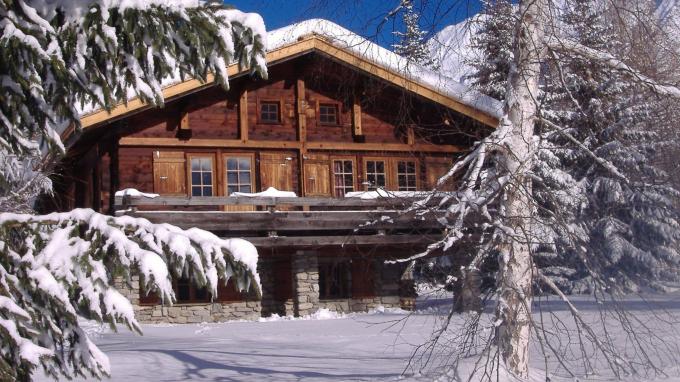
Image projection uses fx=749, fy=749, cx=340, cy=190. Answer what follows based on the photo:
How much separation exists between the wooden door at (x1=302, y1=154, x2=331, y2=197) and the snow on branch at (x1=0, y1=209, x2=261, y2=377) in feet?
49.7

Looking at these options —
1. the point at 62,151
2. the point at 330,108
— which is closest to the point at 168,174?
the point at 330,108

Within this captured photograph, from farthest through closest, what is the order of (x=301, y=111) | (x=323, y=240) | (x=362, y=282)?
1. (x=362, y=282)
2. (x=301, y=111)
3. (x=323, y=240)

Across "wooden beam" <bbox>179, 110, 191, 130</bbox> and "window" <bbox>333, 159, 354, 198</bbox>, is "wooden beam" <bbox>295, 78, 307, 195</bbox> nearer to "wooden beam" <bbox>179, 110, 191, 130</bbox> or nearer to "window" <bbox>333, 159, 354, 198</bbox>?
"window" <bbox>333, 159, 354, 198</bbox>

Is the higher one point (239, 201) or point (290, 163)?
point (290, 163)

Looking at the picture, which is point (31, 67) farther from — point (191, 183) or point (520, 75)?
point (191, 183)

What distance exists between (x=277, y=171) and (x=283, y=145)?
691 millimetres

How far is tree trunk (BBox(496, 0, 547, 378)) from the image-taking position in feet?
25.0

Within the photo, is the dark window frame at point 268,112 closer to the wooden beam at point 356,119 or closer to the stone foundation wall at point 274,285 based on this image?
the wooden beam at point 356,119

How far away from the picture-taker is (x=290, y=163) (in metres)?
19.6

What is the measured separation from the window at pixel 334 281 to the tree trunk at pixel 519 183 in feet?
38.7

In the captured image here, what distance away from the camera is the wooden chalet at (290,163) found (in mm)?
17672

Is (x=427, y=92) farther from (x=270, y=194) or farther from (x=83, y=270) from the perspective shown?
(x=83, y=270)

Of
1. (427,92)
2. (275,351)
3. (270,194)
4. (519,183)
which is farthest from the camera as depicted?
(427,92)

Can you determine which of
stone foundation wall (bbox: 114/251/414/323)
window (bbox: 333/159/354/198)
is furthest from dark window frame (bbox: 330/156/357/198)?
stone foundation wall (bbox: 114/251/414/323)
